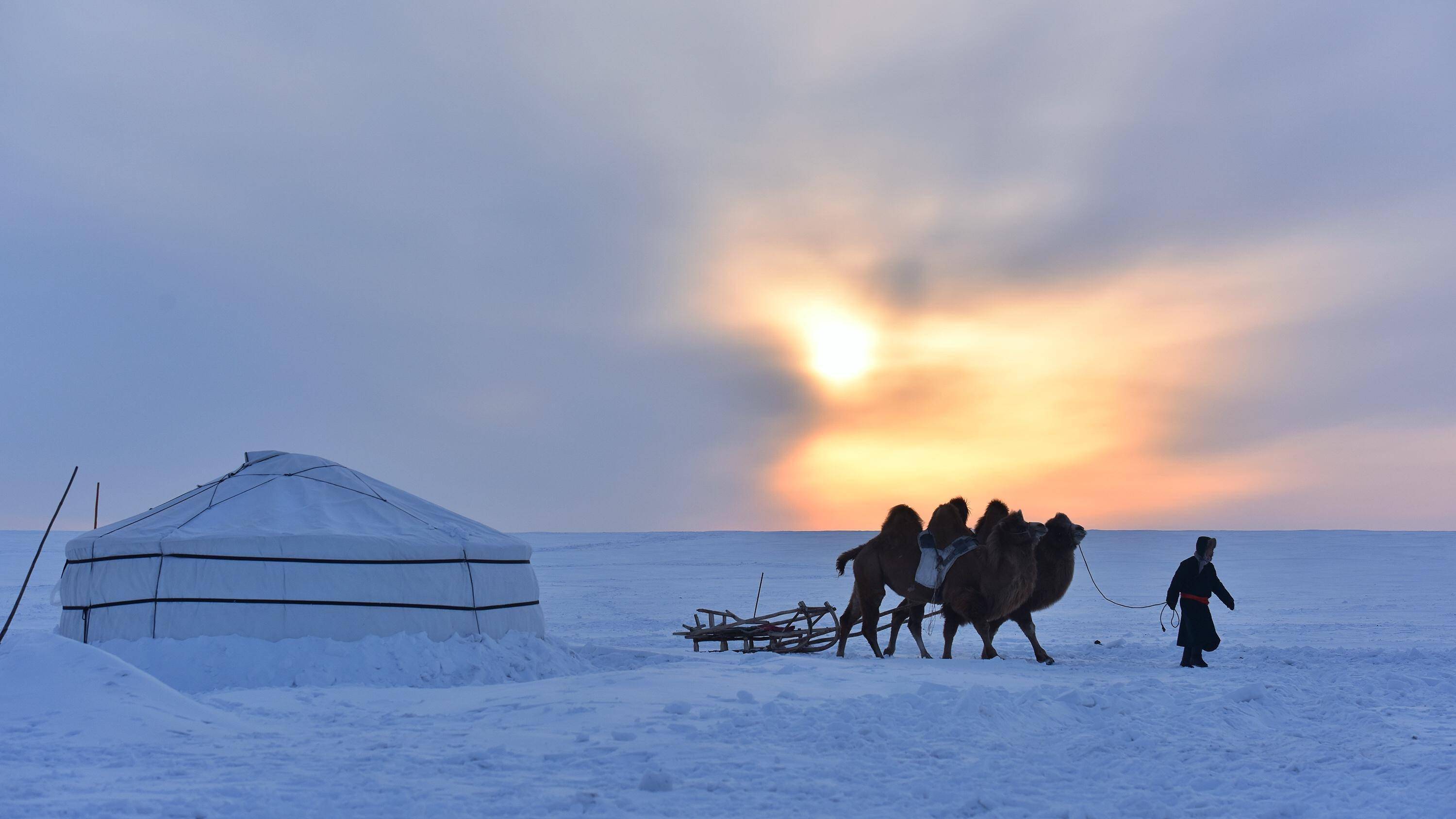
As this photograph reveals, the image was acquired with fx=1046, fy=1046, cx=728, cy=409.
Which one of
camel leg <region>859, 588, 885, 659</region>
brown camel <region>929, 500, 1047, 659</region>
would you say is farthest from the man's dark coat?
camel leg <region>859, 588, 885, 659</region>

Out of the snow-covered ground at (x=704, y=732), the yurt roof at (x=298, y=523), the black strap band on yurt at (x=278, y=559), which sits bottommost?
the snow-covered ground at (x=704, y=732)

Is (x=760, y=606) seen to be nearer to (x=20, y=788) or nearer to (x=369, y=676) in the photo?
(x=369, y=676)

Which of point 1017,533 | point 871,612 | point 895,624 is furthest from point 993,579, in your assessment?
point 895,624

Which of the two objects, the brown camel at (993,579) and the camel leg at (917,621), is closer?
the brown camel at (993,579)

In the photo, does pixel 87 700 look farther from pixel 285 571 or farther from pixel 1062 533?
pixel 1062 533

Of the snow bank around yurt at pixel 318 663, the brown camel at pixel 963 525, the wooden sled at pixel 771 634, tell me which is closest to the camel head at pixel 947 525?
the brown camel at pixel 963 525

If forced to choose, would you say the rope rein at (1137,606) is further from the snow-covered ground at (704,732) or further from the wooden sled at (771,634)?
the wooden sled at (771,634)

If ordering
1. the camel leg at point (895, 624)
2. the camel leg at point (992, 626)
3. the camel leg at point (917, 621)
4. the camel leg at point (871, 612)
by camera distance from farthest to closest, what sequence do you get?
the camel leg at point (895, 624), the camel leg at point (871, 612), the camel leg at point (917, 621), the camel leg at point (992, 626)

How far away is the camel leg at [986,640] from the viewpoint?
39.4 ft

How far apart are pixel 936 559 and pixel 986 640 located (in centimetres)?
110

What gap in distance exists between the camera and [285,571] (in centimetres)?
1088

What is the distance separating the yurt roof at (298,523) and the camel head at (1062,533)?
6403 millimetres

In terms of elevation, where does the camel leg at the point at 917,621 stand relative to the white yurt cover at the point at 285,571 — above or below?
below

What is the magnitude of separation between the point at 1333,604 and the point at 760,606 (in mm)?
14122
